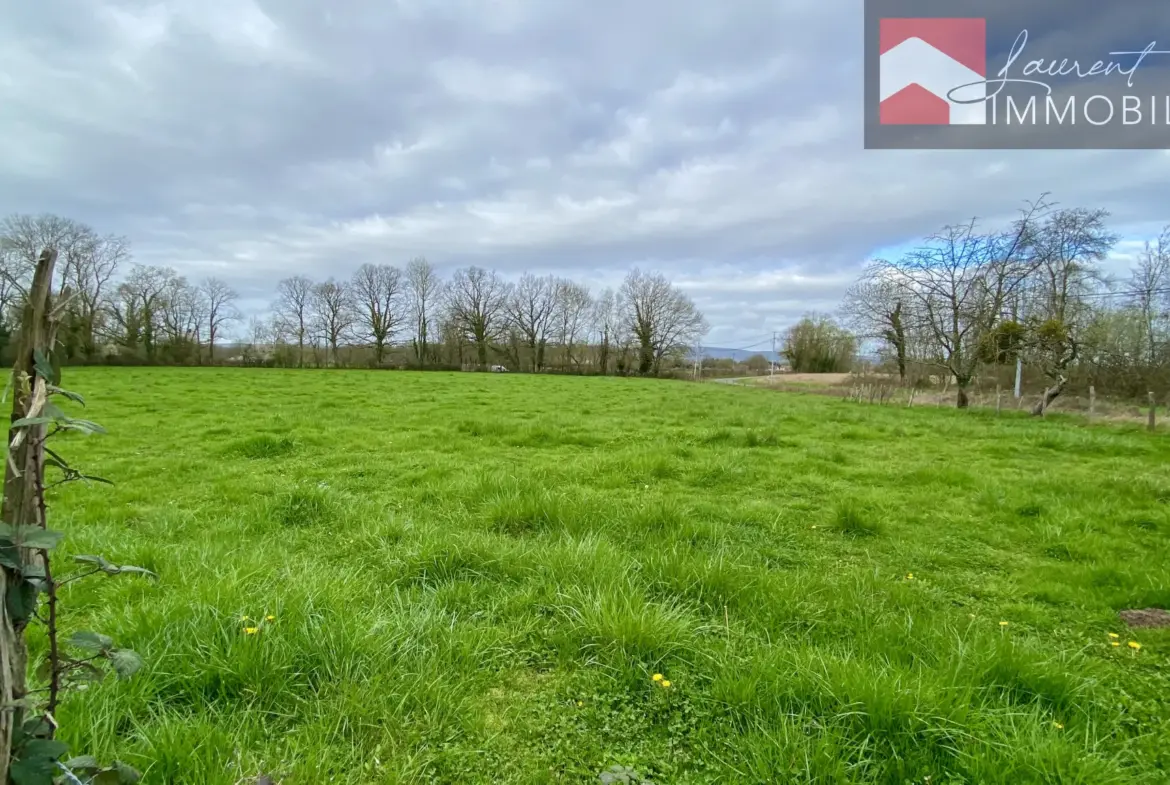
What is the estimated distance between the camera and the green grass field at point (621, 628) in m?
1.67

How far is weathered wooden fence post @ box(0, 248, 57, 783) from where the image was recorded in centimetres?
93

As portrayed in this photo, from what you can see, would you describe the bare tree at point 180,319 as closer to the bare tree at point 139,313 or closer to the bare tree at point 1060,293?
the bare tree at point 139,313

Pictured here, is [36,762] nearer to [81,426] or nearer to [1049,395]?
[81,426]

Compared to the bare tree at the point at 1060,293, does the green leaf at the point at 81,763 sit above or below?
below

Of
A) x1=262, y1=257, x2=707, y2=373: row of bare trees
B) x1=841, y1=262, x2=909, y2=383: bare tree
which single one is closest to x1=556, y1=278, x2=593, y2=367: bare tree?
x1=262, y1=257, x2=707, y2=373: row of bare trees

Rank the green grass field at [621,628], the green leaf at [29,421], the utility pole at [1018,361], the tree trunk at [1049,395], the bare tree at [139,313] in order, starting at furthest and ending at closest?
the bare tree at [139,313]
the utility pole at [1018,361]
the tree trunk at [1049,395]
the green grass field at [621,628]
the green leaf at [29,421]

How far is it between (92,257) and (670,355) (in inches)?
1719

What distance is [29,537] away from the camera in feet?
3.03

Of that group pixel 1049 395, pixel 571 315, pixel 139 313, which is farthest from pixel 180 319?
pixel 1049 395

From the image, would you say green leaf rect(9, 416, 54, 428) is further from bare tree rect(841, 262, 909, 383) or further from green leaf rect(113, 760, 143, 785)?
bare tree rect(841, 262, 909, 383)

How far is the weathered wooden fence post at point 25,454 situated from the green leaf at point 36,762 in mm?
20

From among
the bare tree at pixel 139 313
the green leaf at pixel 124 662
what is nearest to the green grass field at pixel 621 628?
the green leaf at pixel 124 662

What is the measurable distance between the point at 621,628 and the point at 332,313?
48.4 metres

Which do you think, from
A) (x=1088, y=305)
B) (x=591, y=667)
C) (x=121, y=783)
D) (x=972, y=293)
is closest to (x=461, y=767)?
(x=591, y=667)
